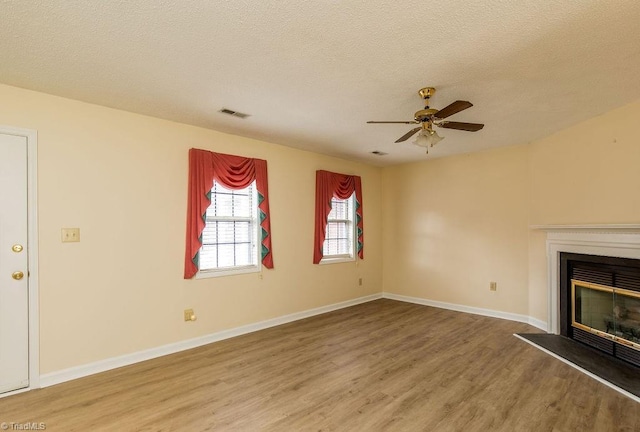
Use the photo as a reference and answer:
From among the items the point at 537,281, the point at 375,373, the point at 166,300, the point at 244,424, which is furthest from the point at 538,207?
the point at 166,300

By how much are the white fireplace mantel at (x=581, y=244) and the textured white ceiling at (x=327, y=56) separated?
1196 millimetres

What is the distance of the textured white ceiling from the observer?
1.76 m

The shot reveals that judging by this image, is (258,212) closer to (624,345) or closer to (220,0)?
(220,0)

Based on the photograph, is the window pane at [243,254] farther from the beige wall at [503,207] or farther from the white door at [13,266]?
the beige wall at [503,207]

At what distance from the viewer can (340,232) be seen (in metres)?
5.55

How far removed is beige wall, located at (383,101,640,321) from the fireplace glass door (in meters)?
0.51

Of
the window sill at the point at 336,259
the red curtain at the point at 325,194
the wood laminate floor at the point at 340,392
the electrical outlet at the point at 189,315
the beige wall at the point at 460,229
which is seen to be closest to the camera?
the wood laminate floor at the point at 340,392

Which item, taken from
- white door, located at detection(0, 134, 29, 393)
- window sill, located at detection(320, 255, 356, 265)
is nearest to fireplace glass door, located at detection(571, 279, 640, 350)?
window sill, located at detection(320, 255, 356, 265)

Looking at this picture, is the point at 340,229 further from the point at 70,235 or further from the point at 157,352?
the point at 70,235

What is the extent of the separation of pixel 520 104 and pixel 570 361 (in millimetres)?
2499

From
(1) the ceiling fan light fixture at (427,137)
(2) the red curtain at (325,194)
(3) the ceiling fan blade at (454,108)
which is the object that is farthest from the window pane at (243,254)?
(3) the ceiling fan blade at (454,108)

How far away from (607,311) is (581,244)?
2.35 ft

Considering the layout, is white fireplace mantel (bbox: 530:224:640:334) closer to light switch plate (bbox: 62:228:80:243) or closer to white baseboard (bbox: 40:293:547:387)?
white baseboard (bbox: 40:293:547:387)

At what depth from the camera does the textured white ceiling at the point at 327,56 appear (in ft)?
5.79
